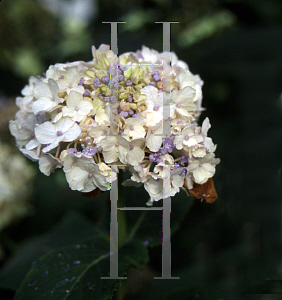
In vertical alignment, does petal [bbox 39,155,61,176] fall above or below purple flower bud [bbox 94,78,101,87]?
below

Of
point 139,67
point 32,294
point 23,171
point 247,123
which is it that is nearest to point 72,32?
point 23,171

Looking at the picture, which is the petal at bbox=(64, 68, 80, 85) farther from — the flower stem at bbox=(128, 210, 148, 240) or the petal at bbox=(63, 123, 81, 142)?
the flower stem at bbox=(128, 210, 148, 240)

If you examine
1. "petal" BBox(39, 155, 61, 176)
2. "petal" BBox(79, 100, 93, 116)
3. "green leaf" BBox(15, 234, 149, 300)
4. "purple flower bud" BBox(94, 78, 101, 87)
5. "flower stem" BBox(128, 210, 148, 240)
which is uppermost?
"purple flower bud" BBox(94, 78, 101, 87)

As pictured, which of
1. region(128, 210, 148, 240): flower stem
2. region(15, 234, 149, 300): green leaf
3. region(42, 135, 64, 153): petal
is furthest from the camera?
region(128, 210, 148, 240): flower stem

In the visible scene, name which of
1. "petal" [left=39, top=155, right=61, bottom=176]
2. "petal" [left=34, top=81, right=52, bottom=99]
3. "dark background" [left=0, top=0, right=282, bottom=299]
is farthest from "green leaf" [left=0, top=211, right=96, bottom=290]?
"petal" [left=34, top=81, right=52, bottom=99]

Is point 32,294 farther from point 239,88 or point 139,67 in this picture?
point 239,88

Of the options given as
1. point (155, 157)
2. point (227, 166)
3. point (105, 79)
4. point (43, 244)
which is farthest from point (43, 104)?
point (227, 166)
